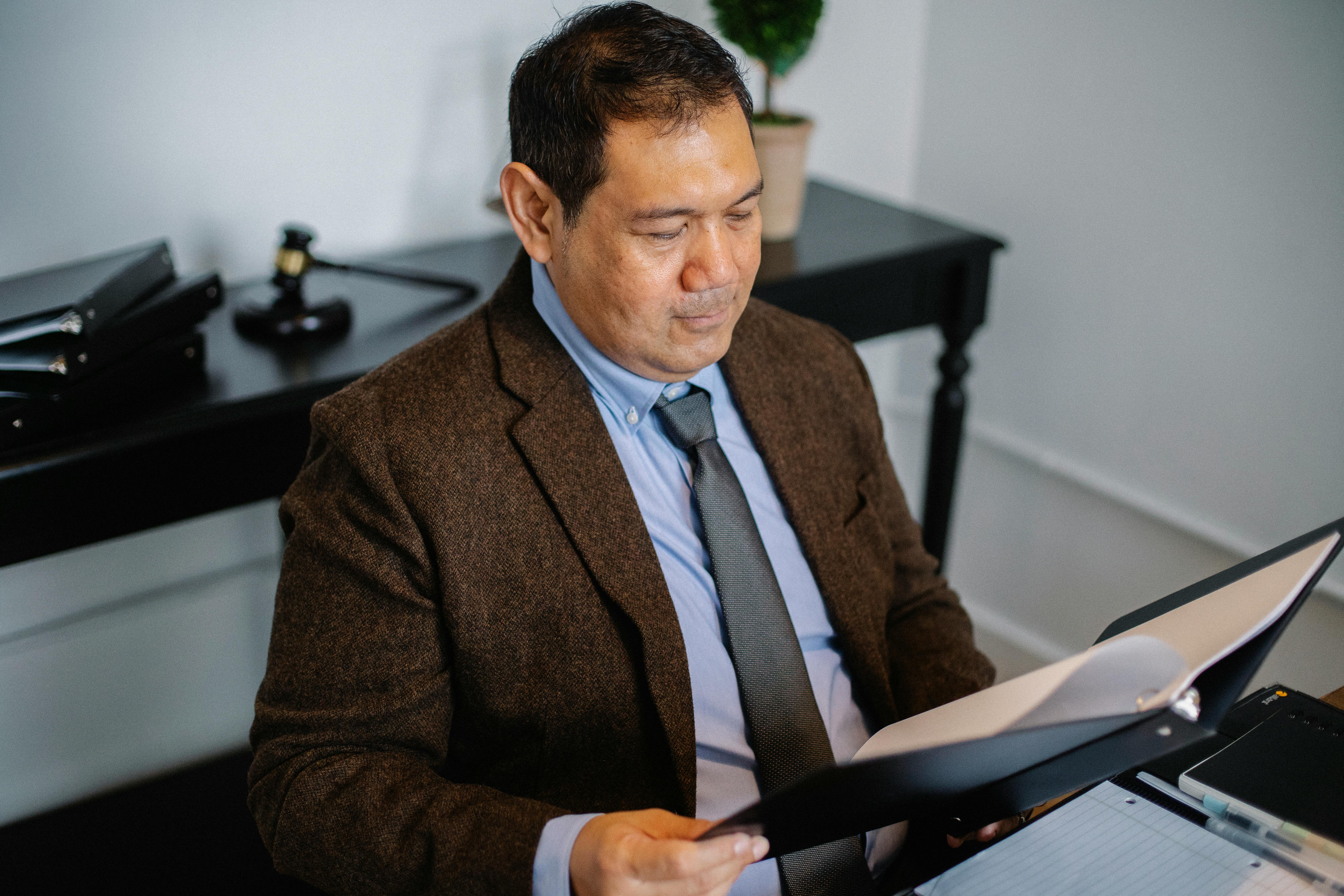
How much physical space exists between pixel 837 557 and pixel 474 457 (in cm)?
40

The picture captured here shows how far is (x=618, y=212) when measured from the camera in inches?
37.1

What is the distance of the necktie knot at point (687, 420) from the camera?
1.08 metres

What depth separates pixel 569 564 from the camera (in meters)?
1.00

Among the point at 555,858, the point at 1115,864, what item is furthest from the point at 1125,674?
the point at 555,858

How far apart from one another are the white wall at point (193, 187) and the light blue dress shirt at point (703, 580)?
61 centimetres

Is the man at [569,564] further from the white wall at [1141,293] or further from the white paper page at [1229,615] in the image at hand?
the white wall at [1141,293]

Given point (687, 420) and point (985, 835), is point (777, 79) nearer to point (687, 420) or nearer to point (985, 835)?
point (687, 420)

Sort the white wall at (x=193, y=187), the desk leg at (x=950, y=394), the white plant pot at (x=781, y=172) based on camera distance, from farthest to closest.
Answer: the desk leg at (x=950, y=394) → the white plant pot at (x=781, y=172) → the white wall at (x=193, y=187)

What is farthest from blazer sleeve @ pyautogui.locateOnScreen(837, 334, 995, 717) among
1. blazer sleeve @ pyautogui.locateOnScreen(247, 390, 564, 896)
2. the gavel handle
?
the gavel handle

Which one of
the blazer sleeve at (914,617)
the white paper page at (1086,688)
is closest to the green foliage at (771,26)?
the blazer sleeve at (914,617)

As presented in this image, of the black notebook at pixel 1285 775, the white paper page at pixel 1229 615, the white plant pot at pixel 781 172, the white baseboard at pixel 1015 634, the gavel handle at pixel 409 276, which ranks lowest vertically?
the white baseboard at pixel 1015 634

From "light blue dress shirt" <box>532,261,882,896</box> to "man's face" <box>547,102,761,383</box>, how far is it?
3 centimetres

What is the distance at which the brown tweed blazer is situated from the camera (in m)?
0.91

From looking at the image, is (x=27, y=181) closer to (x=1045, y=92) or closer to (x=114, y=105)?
(x=114, y=105)
